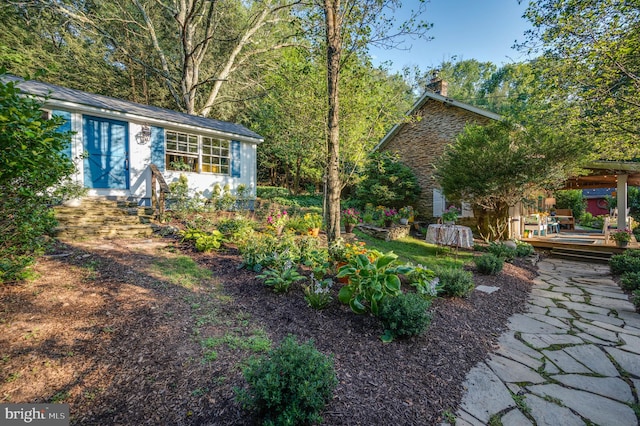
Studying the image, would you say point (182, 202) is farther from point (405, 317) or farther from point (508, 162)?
point (508, 162)

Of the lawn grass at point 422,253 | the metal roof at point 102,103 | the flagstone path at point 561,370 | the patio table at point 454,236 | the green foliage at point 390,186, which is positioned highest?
the metal roof at point 102,103

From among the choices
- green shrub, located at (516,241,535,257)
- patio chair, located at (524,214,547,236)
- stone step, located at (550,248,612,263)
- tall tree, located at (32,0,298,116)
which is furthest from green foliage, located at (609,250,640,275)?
tall tree, located at (32,0,298,116)

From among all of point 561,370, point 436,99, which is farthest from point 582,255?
point 561,370

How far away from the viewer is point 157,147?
27.8ft

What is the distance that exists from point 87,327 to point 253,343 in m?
1.47

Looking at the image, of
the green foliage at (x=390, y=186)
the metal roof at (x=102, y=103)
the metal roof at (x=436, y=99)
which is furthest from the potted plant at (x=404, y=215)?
the metal roof at (x=102, y=103)

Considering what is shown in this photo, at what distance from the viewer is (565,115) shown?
253 inches

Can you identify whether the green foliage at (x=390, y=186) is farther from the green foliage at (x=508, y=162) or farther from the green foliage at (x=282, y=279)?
the green foliage at (x=282, y=279)

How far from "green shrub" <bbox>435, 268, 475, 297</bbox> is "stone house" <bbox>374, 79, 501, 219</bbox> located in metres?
7.68

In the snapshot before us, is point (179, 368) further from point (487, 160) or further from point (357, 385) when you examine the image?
point (487, 160)

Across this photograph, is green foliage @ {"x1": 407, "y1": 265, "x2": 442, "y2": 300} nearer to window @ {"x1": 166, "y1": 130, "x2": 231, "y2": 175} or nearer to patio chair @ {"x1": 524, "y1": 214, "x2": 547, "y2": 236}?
window @ {"x1": 166, "y1": 130, "x2": 231, "y2": 175}

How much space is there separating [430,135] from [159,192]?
422 inches

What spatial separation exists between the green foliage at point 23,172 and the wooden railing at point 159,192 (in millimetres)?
3984

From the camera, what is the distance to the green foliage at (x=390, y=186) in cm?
1148
